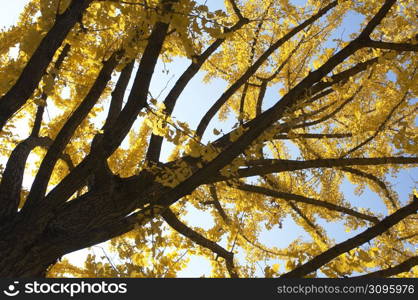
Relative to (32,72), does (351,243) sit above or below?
below

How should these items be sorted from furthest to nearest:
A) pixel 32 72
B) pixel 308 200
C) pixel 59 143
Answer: pixel 308 200, pixel 59 143, pixel 32 72

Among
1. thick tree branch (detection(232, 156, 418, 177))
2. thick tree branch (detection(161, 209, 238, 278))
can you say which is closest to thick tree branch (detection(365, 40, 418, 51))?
thick tree branch (detection(232, 156, 418, 177))

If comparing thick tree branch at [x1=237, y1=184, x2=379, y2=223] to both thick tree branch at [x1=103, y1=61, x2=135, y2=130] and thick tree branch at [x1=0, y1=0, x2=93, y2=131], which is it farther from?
thick tree branch at [x1=0, y1=0, x2=93, y2=131]

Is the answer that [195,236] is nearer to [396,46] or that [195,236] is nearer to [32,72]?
[32,72]

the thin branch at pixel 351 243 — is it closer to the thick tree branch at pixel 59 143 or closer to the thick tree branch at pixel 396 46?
the thick tree branch at pixel 396 46

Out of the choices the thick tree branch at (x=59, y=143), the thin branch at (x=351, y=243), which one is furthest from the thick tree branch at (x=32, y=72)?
the thin branch at (x=351, y=243)

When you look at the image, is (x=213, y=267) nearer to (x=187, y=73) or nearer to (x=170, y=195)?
(x=170, y=195)

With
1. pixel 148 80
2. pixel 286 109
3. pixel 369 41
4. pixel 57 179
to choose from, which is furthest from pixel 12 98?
pixel 57 179

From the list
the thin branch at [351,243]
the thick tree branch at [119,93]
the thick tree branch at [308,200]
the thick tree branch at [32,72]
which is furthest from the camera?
the thick tree branch at [119,93]

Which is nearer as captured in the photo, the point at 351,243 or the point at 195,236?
the point at 351,243

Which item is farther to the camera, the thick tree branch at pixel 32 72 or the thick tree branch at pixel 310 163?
the thick tree branch at pixel 310 163

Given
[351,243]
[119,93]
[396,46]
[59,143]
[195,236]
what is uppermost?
[119,93]

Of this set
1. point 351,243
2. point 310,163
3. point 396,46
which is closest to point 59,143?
point 310,163

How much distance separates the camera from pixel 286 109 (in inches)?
88.4
